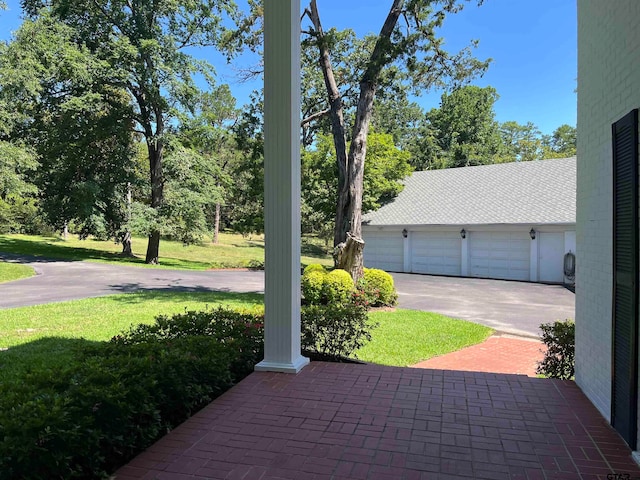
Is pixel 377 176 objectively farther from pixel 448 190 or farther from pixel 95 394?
pixel 95 394

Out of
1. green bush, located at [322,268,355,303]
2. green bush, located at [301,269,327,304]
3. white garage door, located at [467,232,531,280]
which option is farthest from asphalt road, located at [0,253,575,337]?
green bush, located at [301,269,327,304]

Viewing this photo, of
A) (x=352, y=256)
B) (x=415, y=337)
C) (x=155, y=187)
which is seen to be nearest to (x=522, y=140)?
(x=155, y=187)

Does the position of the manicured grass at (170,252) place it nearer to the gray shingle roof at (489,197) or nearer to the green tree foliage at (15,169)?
the green tree foliage at (15,169)

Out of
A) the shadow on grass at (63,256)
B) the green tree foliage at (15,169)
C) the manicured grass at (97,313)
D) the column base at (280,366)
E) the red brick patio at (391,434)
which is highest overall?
the green tree foliage at (15,169)

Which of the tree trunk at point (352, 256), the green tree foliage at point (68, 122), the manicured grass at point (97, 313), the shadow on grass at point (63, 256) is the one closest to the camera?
the manicured grass at point (97, 313)

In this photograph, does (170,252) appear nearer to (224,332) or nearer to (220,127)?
(220,127)

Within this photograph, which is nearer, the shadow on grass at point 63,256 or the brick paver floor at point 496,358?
the brick paver floor at point 496,358

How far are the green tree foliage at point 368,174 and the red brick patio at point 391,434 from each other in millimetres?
17036

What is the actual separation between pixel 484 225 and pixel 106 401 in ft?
54.8

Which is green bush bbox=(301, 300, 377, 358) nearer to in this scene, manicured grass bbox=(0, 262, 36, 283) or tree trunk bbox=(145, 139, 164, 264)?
manicured grass bbox=(0, 262, 36, 283)

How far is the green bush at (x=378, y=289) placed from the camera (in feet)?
37.0

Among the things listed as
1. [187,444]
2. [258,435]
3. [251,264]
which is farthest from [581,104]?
[251,264]

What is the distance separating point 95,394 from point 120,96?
22.2 m

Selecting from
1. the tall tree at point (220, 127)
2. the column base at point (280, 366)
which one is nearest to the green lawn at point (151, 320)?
the column base at point (280, 366)
